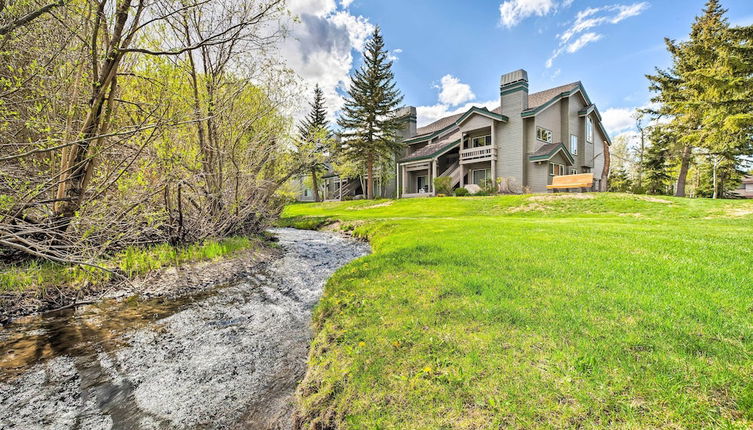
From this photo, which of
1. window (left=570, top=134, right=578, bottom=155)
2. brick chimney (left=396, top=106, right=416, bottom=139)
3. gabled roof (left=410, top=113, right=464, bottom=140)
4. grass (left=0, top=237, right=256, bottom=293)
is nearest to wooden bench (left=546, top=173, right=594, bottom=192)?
window (left=570, top=134, right=578, bottom=155)

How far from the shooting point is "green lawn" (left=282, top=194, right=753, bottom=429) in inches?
88.2

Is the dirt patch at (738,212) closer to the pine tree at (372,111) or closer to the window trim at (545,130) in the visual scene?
the window trim at (545,130)

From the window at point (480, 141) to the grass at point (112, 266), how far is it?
21894mm

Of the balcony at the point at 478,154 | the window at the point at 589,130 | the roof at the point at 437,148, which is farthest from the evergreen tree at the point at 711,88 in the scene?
the roof at the point at 437,148

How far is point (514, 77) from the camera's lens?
2347 cm

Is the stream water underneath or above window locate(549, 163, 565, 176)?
underneath

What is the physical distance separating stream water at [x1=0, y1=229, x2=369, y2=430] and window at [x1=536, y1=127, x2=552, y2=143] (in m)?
23.0

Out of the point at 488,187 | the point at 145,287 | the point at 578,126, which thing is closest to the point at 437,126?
the point at 578,126

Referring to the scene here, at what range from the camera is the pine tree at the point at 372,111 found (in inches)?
1174

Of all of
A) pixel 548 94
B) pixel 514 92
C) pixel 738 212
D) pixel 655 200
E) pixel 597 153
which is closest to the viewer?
pixel 738 212

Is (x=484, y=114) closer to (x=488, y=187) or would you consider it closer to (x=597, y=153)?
(x=488, y=187)

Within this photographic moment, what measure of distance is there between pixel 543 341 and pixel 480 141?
2519 centimetres

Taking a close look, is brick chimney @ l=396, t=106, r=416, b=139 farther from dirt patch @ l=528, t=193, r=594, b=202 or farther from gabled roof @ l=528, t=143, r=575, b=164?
dirt patch @ l=528, t=193, r=594, b=202

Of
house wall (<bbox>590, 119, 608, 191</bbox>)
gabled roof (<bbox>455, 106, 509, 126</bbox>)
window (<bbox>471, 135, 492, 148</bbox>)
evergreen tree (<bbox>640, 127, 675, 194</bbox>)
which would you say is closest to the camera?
gabled roof (<bbox>455, 106, 509, 126</bbox>)
